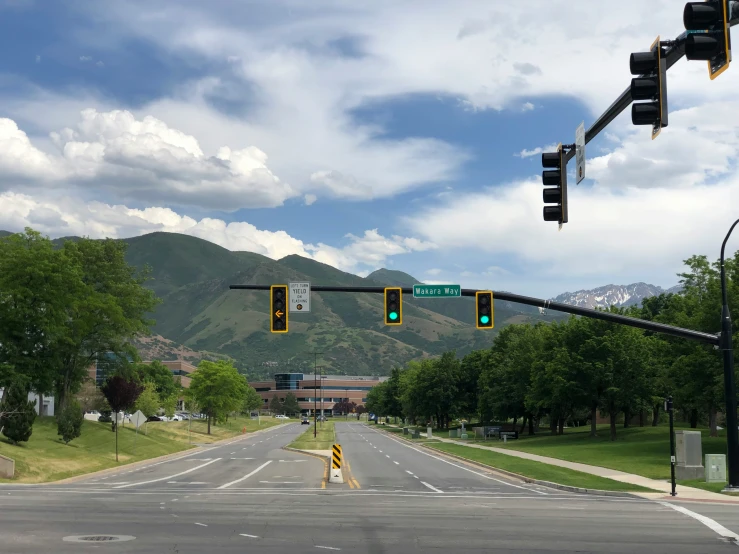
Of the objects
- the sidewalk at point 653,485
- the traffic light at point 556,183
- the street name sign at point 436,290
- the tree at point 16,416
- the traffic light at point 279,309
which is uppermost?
the traffic light at point 556,183

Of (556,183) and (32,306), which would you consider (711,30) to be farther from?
(32,306)

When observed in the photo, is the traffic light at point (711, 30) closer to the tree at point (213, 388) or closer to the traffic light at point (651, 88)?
the traffic light at point (651, 88)

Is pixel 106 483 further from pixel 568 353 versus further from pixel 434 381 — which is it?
pixel 434 381

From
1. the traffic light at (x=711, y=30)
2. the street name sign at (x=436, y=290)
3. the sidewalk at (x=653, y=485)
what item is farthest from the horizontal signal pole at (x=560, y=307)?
the traffic light at (x=711, y=30)

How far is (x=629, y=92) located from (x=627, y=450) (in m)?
50.6

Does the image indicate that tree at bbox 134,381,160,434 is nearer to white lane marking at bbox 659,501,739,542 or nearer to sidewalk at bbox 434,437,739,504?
sidewalk at bbox 434,437,739,504

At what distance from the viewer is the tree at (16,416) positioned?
49.3 meters

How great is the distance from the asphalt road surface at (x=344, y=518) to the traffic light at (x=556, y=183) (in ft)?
22.4

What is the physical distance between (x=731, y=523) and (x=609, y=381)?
167 feet

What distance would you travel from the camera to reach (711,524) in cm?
2044

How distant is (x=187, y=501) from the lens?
2578 centimetres

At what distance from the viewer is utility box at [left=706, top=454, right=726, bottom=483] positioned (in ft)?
109

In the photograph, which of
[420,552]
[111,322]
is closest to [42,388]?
[111,322]

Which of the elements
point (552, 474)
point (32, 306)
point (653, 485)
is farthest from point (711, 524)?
point (32, 306)
